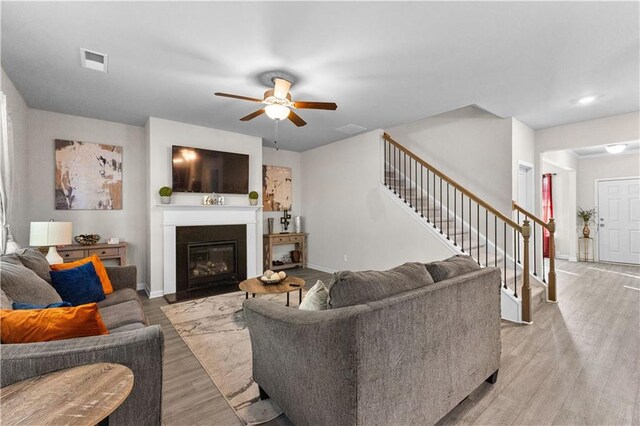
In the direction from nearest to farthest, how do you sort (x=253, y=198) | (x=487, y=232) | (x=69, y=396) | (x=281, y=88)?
(x=69, y=396)
(x=281, y=88)
(x=487, y=232)
(x=253, y=198)

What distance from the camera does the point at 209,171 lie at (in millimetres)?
4734

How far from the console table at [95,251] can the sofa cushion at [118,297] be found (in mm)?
1466

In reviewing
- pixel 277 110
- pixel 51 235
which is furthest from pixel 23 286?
pixel 277 110

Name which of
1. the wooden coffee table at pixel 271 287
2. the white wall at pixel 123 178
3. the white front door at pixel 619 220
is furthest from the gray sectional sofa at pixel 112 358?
the white front door at pixel 619 220

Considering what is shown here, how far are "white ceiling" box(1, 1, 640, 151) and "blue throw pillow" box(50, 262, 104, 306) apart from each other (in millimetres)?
1912

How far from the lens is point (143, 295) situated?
4383mm

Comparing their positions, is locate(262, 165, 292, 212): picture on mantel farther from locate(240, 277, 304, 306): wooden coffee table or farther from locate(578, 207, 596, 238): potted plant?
locate(578, 207, 596, 238): potted plant

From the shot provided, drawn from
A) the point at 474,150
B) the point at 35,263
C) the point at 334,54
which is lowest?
the point at 35,263

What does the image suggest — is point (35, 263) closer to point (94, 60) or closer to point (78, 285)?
point (78, 285)

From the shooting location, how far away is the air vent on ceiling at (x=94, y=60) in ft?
8.46

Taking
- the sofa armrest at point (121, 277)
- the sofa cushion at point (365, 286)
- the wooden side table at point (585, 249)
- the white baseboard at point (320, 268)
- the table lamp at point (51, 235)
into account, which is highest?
the table lamp at point (51, 235)

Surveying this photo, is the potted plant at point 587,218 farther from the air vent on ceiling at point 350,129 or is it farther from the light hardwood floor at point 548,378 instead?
the air vent on ceiling at point 350,129

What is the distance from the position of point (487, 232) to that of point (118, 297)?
470cm

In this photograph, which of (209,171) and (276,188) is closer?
(209,171)
